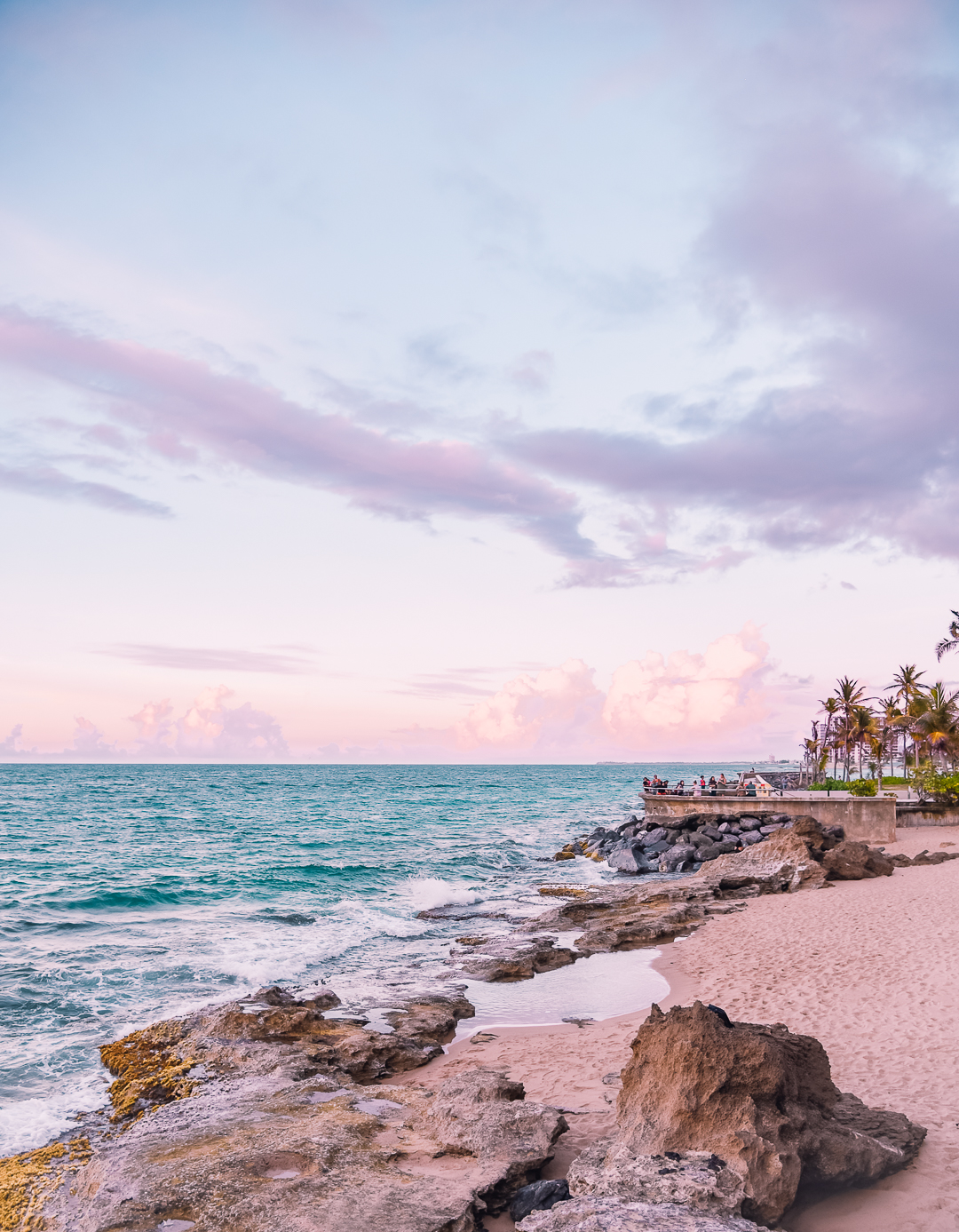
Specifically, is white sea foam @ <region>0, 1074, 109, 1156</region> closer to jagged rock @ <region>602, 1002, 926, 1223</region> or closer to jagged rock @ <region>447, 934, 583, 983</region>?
jagged rock @ <region>602, 1002, 926, 1223</region>

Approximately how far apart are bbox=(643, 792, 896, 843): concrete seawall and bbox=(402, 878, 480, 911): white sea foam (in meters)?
15.3

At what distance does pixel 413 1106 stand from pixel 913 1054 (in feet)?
20.2

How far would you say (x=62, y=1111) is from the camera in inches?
382

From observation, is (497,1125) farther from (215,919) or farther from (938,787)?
(938,787)

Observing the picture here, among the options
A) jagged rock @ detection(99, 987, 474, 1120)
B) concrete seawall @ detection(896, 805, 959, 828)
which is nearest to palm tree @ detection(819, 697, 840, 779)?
concrete seawall @ detection(896, 805, 959, 828)

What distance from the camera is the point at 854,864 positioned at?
987 inches

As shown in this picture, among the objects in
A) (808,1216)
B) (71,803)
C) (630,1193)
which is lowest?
(71,803)

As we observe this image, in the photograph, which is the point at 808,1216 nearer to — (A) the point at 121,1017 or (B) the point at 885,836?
(A) the point at 121,1017

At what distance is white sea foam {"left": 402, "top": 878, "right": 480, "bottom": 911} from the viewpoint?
85.2ft

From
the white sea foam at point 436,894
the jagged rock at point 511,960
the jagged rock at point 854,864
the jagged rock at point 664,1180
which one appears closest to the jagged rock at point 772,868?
the jagged rock at point 854,864

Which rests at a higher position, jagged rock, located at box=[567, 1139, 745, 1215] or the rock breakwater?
jagged rock, located at box=[567, 1139, 745, 1215]

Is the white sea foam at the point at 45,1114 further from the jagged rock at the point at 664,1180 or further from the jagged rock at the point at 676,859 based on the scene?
the jagged rock at the point at 676,859

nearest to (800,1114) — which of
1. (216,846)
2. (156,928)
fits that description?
(156,928)

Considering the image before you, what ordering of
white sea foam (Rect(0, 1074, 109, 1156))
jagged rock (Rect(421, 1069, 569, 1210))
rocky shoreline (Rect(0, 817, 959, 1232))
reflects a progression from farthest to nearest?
white sea foam (Rect(0, 1074, 109, 1156)) < jagged rock (Rect(421, 1069, 569, 1210)) < rocky shoreline (Rect(0, 817, 959, 1232))
